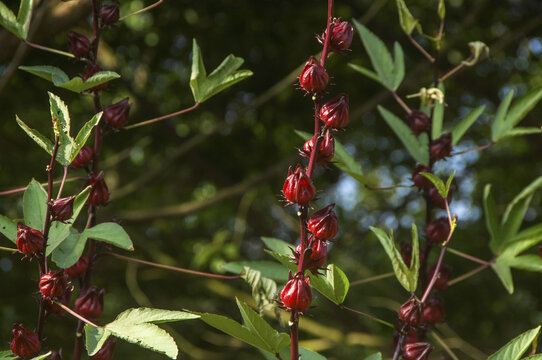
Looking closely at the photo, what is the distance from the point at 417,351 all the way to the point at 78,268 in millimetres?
367

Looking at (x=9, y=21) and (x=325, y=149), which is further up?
(x=9, y=21)

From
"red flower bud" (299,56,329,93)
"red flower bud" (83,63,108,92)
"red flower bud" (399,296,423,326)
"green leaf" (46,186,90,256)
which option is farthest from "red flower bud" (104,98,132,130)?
"red flower bud" (399,296,423,326)

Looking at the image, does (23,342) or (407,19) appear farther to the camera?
(407,19)

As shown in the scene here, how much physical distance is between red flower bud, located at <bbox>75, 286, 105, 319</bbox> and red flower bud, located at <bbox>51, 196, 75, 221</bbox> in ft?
0.35

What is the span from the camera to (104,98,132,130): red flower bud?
74 centimetres

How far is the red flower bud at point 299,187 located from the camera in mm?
579

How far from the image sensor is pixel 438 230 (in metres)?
0.83

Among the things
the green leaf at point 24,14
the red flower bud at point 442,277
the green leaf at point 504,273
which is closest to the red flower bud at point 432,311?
the red flower bud at point 442,277

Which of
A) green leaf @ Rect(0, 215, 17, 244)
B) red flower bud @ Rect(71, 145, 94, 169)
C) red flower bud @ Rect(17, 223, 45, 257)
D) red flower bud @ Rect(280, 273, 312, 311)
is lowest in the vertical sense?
red flower bud @ Rect(280, 273, 312, 311)

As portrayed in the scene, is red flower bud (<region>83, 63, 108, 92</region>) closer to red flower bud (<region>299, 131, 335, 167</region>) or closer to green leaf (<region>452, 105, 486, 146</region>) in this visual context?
red flower bud (<region>299, 131, 335, 167</region>)

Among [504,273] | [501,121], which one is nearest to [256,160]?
[501,121]

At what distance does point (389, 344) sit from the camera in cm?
242

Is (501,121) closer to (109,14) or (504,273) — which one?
(504,273)

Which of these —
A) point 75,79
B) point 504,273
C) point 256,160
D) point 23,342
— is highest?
point 75,79
